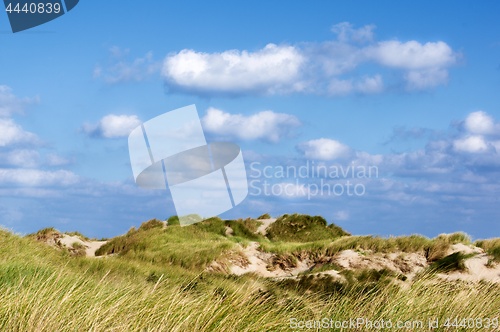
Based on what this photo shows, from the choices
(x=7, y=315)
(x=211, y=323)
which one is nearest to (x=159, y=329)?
(x=211, y=323)

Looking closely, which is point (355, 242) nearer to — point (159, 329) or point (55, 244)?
point (55, 244)

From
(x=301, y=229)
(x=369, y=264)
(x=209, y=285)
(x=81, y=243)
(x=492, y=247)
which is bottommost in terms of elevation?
(x=492, y=247)

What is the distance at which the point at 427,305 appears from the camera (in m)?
8.26

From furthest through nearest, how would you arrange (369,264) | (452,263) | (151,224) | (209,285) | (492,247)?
(151,224), (369,264), (492,247), (452,263), (209,285)

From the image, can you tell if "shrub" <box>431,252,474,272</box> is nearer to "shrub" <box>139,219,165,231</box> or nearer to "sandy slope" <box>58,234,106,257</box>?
"sandy slope" <box>58,234,106,257</box>

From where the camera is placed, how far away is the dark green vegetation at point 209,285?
6.36 meters

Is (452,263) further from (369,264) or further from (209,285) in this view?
(209,285)

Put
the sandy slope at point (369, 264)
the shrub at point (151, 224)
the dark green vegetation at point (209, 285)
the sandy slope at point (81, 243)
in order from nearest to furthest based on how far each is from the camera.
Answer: the dark green vegetation at point (209, 285) → the sandy slope at point (369, 264) → the sandy slope at point (81, 243) → the shrub at point (151, 224)

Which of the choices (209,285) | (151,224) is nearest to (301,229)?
(151,224)

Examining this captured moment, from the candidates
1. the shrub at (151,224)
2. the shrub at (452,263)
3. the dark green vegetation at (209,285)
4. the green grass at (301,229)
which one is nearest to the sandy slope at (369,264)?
the shrub at (452,263)

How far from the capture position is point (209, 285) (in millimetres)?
13148

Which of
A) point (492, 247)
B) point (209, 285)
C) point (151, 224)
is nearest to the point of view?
point (209, 285)

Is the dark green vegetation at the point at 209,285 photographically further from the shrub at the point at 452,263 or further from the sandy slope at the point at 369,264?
the sandy slope at the point at 369,264

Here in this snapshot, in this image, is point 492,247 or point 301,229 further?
point 301,229
